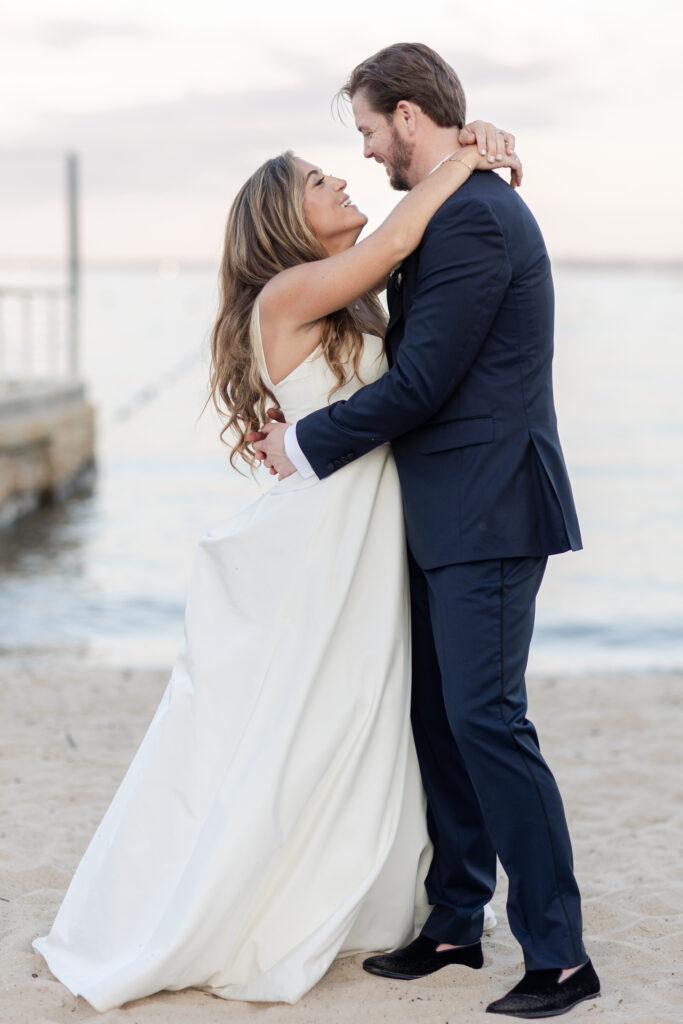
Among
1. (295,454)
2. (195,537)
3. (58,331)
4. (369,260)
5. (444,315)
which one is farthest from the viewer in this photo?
(58,331)

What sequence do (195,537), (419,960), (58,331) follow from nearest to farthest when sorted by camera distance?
(419,960), (195,537), (58,331)

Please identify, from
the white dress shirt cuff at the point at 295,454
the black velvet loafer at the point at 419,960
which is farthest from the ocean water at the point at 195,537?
the black velvet loafer at the point at 419,960

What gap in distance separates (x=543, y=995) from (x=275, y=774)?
77 cm

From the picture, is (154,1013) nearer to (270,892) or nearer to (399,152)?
(270,892)

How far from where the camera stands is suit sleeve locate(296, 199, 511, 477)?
2.54 meters

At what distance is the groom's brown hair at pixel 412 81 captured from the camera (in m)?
2.70

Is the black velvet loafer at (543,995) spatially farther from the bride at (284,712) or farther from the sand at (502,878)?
the bride at (284,712)

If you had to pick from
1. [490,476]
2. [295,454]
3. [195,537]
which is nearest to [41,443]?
[195,537]

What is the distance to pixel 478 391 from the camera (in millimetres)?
2613

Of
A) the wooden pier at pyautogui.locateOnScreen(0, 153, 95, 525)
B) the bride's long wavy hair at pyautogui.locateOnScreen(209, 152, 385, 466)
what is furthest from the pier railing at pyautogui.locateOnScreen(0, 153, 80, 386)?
the bride's long wavy hair at pyautogui.locateOnScreen(209, 152, 385, 466)

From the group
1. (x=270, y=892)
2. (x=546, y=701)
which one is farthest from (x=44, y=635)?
(x=270, y=892)

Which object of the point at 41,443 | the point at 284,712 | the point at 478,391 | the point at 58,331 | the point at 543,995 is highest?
the point at 58,331

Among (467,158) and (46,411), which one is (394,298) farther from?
(46,411)

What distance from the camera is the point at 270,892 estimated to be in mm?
2740
